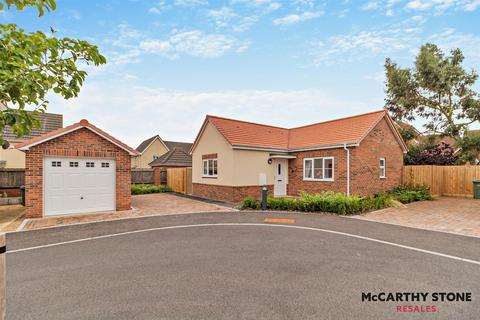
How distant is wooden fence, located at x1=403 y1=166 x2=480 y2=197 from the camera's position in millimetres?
16969

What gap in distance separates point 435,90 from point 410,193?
1316cm

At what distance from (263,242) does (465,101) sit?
24971 millimetres

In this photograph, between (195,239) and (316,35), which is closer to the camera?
(195,239)

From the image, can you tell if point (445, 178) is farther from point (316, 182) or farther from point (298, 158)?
point (298, 158)

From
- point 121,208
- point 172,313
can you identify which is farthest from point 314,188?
point 172,313

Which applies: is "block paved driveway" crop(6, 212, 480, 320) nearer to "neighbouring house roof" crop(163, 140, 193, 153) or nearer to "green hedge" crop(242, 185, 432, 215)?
"green hedge" crop(242, 185, 432, 215)

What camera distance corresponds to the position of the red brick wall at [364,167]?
14820 mm

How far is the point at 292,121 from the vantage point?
29.0 metres

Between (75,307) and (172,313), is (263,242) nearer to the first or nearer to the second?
(172,313)

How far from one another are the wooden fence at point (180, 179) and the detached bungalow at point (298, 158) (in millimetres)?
1317

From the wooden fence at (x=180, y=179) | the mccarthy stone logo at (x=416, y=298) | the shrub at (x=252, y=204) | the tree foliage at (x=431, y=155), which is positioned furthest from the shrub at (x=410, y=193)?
the wooden fence at (x=180, y=179)

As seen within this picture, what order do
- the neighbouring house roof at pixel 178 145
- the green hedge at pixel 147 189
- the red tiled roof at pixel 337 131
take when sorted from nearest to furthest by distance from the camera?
the red tiled roof at pixel 337 131, the green hedge at pixel 147 189, the neighbouring house roof at pixel 178 145

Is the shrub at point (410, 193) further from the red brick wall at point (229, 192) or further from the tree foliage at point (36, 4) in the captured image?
the tree foliage at point (36, 4)

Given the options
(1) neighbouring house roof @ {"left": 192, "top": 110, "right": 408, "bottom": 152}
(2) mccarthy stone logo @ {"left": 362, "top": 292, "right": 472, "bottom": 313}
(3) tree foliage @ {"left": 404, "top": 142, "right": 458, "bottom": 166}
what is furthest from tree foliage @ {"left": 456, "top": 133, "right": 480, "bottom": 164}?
(2) mccarthy stone logo @ {"left": 362, "top": 292, "right": 472, "bottom": 313}
